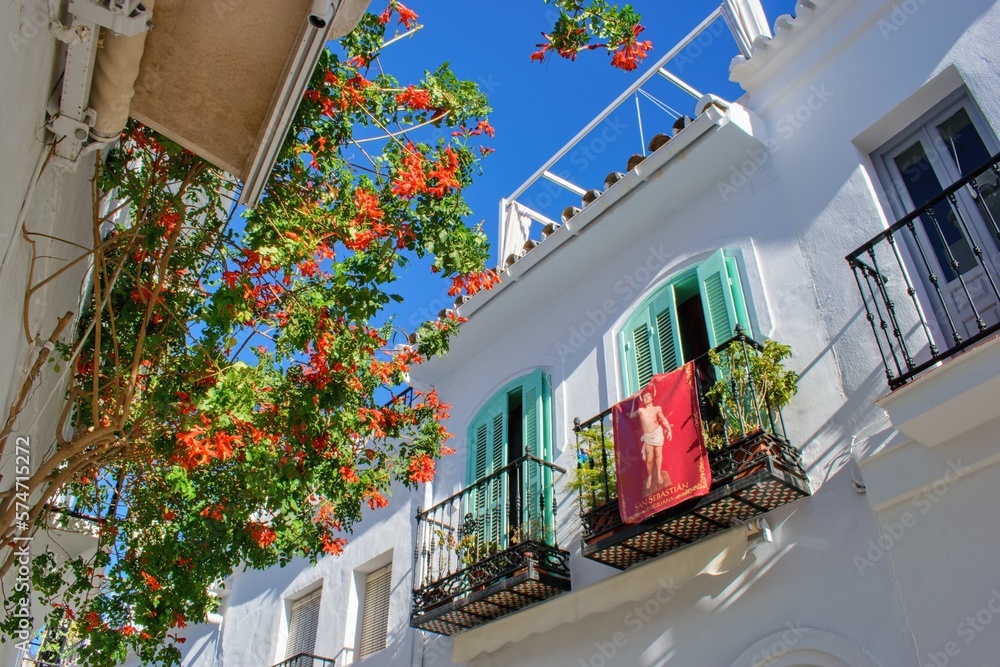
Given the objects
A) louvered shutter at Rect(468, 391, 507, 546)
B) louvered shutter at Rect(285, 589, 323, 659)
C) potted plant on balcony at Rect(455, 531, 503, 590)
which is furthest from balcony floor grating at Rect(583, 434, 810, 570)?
louvered shutter at Rect(285, 589, 323, 659)

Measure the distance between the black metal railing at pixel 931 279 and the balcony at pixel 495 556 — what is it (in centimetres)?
354

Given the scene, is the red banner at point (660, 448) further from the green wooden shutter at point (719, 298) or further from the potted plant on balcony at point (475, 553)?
the potted plant on balcony at point (475, 553)

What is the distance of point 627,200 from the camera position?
946 centimetres

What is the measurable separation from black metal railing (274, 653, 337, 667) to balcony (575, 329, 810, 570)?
5.36 meters

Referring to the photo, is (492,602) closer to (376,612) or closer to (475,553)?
(475,553)

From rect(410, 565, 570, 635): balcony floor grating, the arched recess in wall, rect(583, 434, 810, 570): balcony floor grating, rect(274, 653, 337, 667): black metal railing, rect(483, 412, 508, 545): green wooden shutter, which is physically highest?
rect(483, 412, 508, 545): green wooden shutter

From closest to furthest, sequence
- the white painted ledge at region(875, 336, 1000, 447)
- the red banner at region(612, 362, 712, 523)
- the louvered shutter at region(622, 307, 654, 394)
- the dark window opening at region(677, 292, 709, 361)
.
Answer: the white painted ledge at region(875, 336, 1000, 447), the red banner at region(612, 362, 712, 523), the dark window opening at region(677, 292, 709, 361), the louvered shutter at region(622, 307, 654, 394)

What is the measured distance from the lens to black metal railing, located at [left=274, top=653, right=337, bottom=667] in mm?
11516

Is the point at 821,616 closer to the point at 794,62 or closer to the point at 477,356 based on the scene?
the point at 794,62

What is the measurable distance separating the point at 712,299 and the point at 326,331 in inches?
146

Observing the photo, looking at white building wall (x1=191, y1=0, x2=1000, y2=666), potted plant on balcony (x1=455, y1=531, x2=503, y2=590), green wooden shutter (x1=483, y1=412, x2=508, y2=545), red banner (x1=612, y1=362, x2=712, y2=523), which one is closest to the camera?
white building wall (x1=191, y1=0, x2=1000, y2=666)

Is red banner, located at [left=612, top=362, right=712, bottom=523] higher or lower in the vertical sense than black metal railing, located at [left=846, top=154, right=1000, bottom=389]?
lower

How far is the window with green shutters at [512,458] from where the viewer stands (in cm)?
907

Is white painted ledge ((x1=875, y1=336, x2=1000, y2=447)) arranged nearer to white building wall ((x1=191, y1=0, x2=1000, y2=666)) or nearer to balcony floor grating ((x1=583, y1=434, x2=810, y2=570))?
white building wall ((x1=191, y1=0, x2=1000, y2=666))
